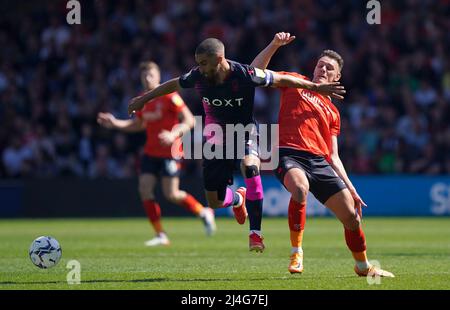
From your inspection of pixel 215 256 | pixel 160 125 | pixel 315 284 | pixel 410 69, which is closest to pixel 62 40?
pixel 410 69

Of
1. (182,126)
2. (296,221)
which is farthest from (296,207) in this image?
(182,126)

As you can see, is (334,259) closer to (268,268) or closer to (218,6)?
(268,268)

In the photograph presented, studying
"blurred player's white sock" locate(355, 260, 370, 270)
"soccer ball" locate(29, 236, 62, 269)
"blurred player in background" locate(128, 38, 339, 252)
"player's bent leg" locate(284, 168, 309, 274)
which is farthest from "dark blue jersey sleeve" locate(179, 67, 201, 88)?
"blurred player's white sock" locate(355, 260, 370, 270)

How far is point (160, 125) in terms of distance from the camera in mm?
15172

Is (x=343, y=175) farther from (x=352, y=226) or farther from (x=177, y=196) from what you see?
(x=177, y=196)

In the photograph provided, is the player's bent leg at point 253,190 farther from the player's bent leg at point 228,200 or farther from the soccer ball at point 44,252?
the soccer ball at point 44,252

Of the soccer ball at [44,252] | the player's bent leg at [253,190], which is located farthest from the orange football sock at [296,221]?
the soccer ball at [44,252]

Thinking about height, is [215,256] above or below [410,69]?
below

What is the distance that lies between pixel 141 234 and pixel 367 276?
8410 mm

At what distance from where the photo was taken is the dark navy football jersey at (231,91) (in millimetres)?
9453

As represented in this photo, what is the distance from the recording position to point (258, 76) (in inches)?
370

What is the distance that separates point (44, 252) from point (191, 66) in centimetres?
1449

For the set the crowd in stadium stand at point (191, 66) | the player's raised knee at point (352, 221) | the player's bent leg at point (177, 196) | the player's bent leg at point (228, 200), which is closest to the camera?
the player's raised knee at point (352, 221)

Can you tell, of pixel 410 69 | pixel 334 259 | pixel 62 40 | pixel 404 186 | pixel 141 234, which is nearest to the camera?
pixel 334 259
